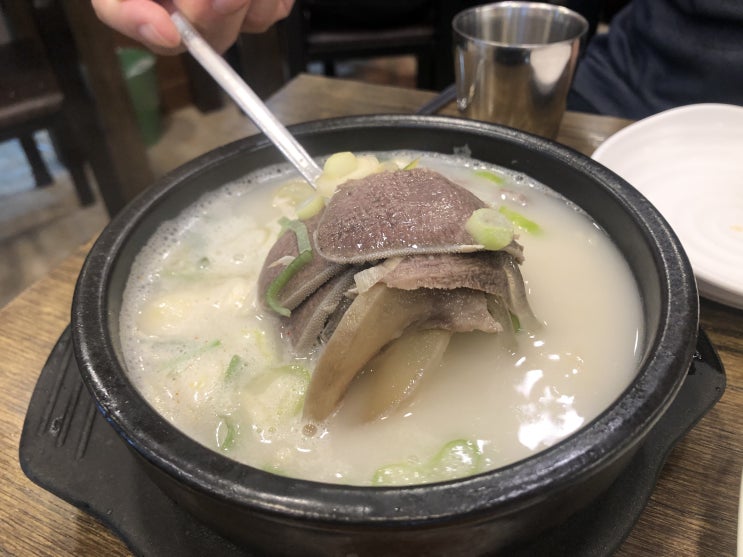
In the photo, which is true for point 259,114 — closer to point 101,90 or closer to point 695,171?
point 695,171

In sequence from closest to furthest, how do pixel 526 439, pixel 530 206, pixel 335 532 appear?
1. pixel 335 532
2. pixel 526 439
3. pixel 530 206

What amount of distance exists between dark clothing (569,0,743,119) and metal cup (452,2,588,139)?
1.58 feet

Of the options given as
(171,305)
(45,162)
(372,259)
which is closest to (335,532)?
(372,259)

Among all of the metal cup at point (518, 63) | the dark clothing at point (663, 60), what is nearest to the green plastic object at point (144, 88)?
the metal cup at point (518, 63)

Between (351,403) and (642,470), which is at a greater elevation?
(351,403)

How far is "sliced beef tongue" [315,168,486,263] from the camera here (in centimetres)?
104

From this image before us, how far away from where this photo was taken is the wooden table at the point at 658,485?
3.31 ft

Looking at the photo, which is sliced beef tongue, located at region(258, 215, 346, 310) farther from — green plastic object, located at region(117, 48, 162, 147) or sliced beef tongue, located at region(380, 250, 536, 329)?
green plastic object, located at region(117, 48, 162, 147)

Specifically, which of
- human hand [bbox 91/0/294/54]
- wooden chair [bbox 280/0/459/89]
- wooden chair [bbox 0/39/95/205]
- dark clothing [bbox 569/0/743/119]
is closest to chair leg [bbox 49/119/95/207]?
wooden chair [bbox 0/39/95/205]

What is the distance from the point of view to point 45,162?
429 cm

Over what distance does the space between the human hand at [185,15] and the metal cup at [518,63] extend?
68 cm

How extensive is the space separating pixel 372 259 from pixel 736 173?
1.43 metres

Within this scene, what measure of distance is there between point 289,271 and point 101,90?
9.18 feet

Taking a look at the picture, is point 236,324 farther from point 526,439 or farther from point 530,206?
point 530,206
